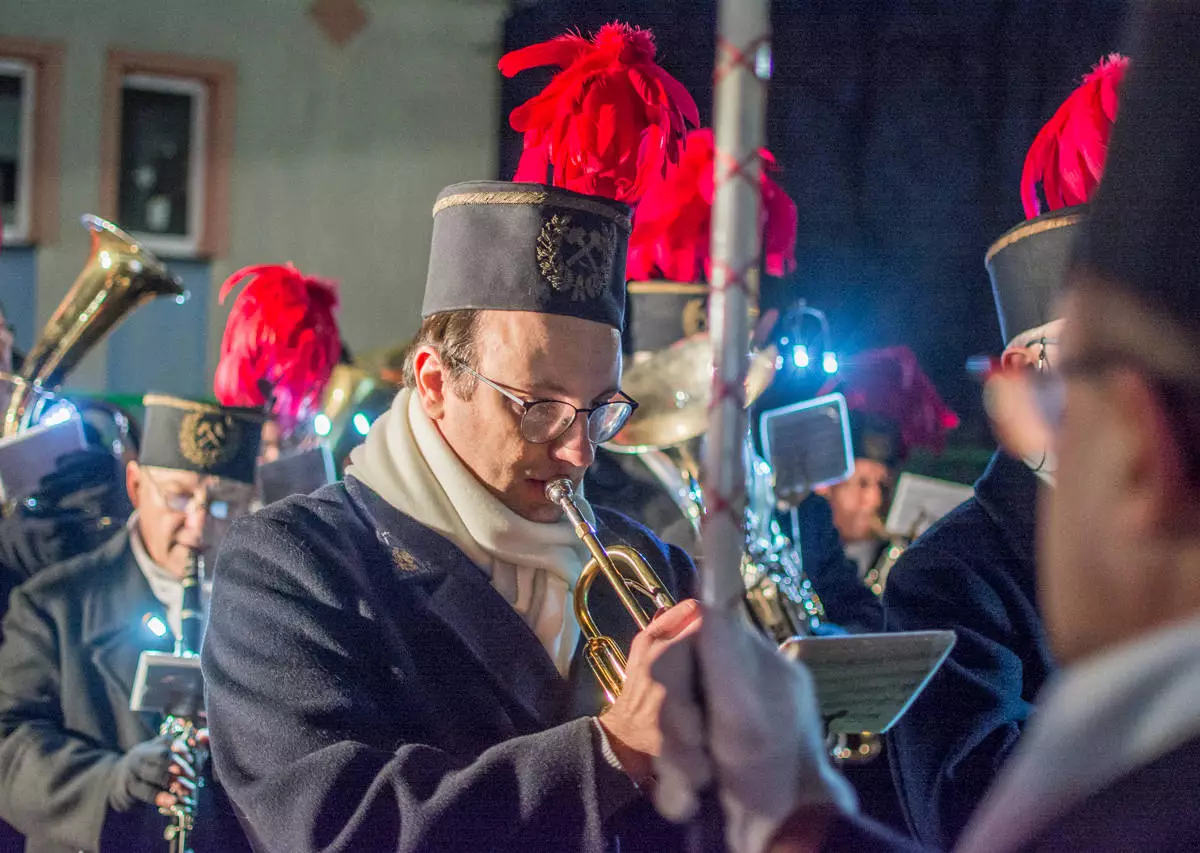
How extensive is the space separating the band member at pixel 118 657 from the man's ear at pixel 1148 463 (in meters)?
2.74

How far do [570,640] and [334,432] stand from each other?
357 centimetres

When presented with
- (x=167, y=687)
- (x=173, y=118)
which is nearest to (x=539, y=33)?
(x=173, y=118)

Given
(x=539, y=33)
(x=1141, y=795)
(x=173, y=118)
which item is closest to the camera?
(x=1141, y=795)

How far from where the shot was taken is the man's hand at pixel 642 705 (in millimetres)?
1812

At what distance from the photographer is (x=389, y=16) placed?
1102cm

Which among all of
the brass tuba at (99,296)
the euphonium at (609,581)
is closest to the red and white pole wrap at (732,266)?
the euphonium at (609,581)

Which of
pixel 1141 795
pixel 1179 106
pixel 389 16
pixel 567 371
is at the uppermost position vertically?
pixel 389 16

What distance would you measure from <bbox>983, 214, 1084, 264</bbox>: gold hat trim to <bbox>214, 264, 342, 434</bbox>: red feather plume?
2.64 metres

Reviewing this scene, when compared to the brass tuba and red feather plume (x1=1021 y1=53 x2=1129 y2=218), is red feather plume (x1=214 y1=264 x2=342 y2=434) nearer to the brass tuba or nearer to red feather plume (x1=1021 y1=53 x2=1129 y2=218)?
the brass tuba

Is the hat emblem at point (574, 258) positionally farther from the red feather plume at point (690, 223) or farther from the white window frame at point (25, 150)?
the white window frame at point (25, 150)

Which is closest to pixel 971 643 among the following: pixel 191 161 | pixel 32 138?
pixel 191 161

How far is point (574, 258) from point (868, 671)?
3.23ft

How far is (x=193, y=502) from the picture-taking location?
13.9ft

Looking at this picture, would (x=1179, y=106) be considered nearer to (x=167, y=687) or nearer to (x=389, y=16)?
(x=167, y=687)
